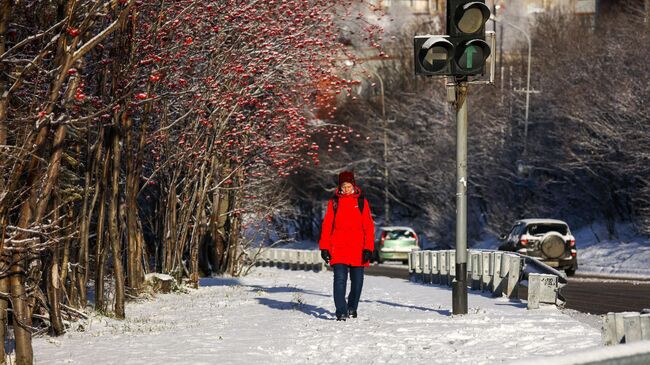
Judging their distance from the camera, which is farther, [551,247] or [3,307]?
[551,247]

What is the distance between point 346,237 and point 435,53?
246cm

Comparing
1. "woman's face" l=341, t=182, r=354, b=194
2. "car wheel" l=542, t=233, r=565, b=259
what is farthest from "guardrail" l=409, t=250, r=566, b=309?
"car wheel" l=542, t=233, r=565, b=259

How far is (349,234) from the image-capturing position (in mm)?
16359

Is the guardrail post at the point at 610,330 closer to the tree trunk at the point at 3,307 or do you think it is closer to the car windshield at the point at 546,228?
the tree trunk at the point at 3,307

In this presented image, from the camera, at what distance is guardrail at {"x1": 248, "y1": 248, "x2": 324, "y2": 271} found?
42.8 m

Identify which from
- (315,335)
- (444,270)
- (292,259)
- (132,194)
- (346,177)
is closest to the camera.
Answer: (315,335)

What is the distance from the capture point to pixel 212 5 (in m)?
19.1

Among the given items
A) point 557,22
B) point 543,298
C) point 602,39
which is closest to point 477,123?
point 602,39

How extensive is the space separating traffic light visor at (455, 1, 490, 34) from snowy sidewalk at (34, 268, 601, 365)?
3.28 m

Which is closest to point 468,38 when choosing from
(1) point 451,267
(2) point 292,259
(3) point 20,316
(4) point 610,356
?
(3) point 20,316

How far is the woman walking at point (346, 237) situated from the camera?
16359mm

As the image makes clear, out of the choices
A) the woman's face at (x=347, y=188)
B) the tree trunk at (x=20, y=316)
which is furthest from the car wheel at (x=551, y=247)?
the tree trunk at (x=20, y=316)

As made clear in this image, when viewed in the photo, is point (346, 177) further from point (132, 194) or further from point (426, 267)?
point (426, 267)

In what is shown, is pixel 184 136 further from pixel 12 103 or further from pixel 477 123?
pixel 477 123
